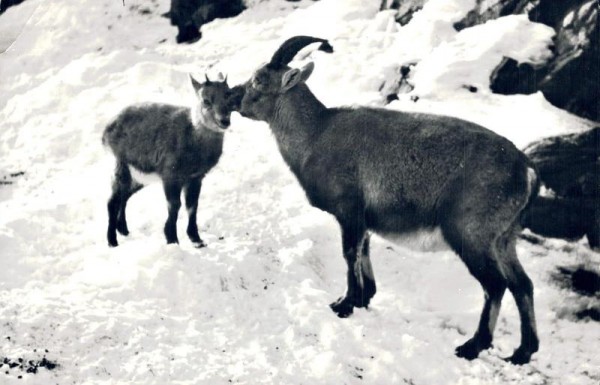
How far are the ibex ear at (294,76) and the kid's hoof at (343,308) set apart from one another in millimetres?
2630

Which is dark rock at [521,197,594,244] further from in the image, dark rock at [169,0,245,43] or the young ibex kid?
dark rock at [169,0,245,43]

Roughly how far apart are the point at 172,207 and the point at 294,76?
2.15 m

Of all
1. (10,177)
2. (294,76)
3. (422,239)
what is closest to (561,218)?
(422,239)

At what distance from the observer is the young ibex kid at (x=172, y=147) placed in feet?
27.1

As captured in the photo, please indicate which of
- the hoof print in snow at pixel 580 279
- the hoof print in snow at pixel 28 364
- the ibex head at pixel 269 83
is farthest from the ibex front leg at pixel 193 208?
the hoof print in snow at pixel 580 279

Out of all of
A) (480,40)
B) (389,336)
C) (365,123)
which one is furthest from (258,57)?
(389,336)

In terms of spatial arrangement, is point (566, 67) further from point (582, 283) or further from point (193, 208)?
point (193, 208)

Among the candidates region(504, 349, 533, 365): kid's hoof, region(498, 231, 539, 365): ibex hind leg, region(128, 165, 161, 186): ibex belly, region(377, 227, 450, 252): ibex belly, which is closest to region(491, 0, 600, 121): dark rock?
region(498, 231, 539, 365): ibex hind leg

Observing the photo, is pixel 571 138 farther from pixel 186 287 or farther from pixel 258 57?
pixel 258 57

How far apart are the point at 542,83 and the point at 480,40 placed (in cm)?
171

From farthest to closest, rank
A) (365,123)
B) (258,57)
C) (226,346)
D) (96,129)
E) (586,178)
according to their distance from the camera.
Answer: (258,57) → (96,129) → (586,178) → (365,123) → (226,346)

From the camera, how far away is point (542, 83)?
9.28 meters

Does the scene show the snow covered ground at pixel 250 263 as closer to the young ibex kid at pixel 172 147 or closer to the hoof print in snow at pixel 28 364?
the hoof print in snow at pixel 28 364

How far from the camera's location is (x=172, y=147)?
27.6 ft
